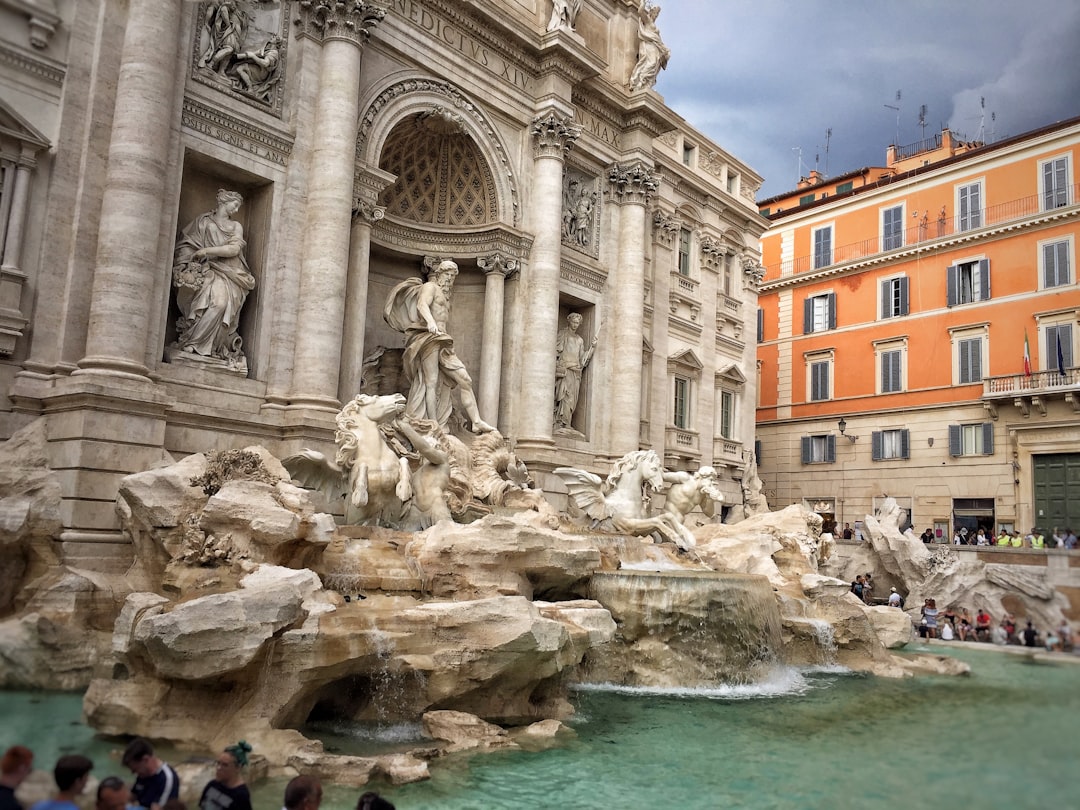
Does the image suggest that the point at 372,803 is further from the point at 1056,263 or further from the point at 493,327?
the point at 493,327

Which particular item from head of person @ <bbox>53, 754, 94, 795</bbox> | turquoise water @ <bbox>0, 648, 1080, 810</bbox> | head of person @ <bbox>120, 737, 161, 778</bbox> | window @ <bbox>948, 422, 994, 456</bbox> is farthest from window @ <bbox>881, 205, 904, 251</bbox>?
head of person @ <bbox>53, 754, 94, 795</bbox>

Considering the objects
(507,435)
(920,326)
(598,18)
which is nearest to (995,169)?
(920,326)

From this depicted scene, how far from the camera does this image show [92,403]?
1092 centimetres

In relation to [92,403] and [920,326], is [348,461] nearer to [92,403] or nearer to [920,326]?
[92,403]

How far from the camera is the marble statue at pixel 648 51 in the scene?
73.2 feet

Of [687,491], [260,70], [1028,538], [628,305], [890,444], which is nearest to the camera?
[1028,538]

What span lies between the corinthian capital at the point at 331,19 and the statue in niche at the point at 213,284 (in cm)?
337

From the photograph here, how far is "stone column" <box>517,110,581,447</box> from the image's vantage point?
61.3ft

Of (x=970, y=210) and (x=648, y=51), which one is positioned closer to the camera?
(x=970, y=210)

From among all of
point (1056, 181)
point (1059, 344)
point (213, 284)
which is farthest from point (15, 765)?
point (213, 284)

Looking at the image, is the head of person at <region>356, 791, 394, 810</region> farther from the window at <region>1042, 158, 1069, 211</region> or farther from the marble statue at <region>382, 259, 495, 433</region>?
the marble statue at <region>382, 259, 495, 433</region>

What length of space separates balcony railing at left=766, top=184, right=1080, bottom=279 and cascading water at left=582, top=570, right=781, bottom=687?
16.7 feet

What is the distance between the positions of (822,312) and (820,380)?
1.99m

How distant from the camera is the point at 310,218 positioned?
47.3ft
